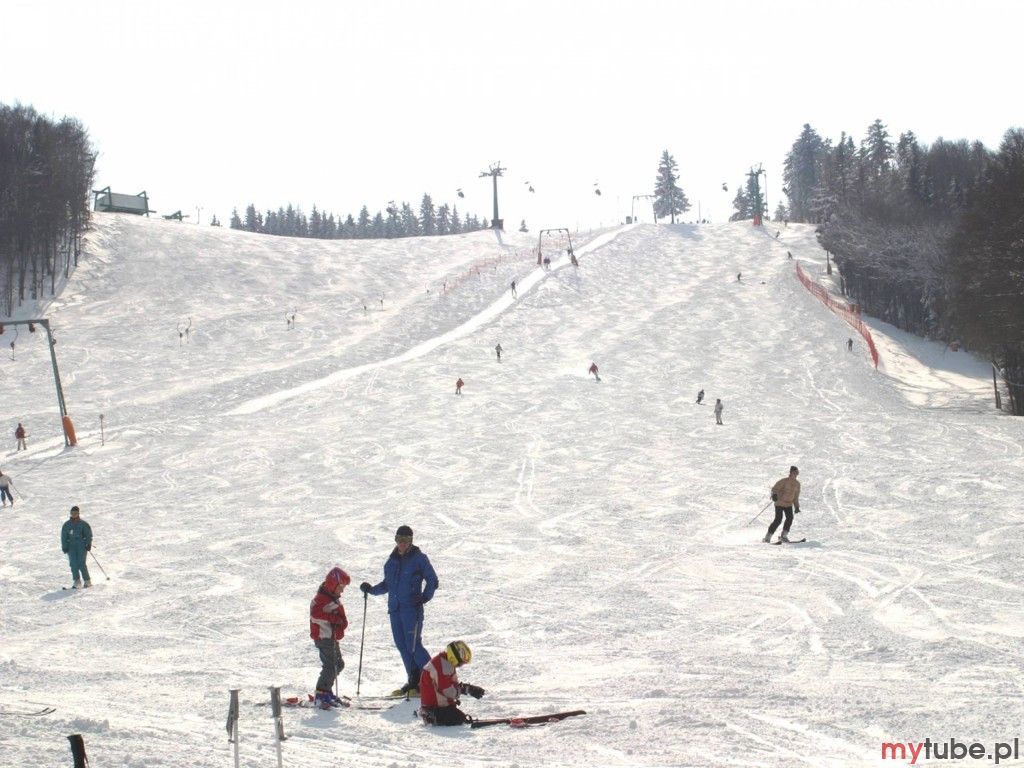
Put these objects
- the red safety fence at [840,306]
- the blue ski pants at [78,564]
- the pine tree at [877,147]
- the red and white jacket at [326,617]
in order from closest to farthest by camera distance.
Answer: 1. the red and white jacket at [326,617]
2. the blue ski pants at [78,564]
3. the red safety fence at [840,306]
4. the pine tree at [877,147]

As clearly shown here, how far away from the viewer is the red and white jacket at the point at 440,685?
7910 mm

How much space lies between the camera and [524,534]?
17.8 m

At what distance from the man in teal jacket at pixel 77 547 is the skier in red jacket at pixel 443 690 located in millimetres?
9098

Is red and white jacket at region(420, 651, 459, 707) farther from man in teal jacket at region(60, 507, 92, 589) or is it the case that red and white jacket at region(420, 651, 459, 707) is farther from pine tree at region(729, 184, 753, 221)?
pine tree at region(729, 184, 753, 221)

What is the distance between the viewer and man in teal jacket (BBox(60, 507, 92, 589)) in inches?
587

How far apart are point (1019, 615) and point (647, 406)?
2431 cm

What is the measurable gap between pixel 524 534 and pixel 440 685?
9.96 meters

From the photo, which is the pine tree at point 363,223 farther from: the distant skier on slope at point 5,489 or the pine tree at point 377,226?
the distant skier on slope at point 5,489

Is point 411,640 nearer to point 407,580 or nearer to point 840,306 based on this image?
point 407,580

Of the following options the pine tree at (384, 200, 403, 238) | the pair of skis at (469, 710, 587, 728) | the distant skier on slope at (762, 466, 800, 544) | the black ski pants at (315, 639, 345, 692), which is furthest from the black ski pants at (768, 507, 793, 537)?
the pine tree at (384, 200, 403, 238)

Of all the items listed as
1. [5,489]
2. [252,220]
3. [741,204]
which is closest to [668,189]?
[741,204]

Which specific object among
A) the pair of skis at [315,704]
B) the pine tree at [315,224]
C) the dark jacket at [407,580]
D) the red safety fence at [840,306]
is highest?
the pine tree at [315,224]

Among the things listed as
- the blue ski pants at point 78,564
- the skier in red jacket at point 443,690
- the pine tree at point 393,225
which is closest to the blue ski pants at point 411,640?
the skier in red jacket at point 443,690

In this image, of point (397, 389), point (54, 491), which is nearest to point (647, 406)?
point (397, 389)
